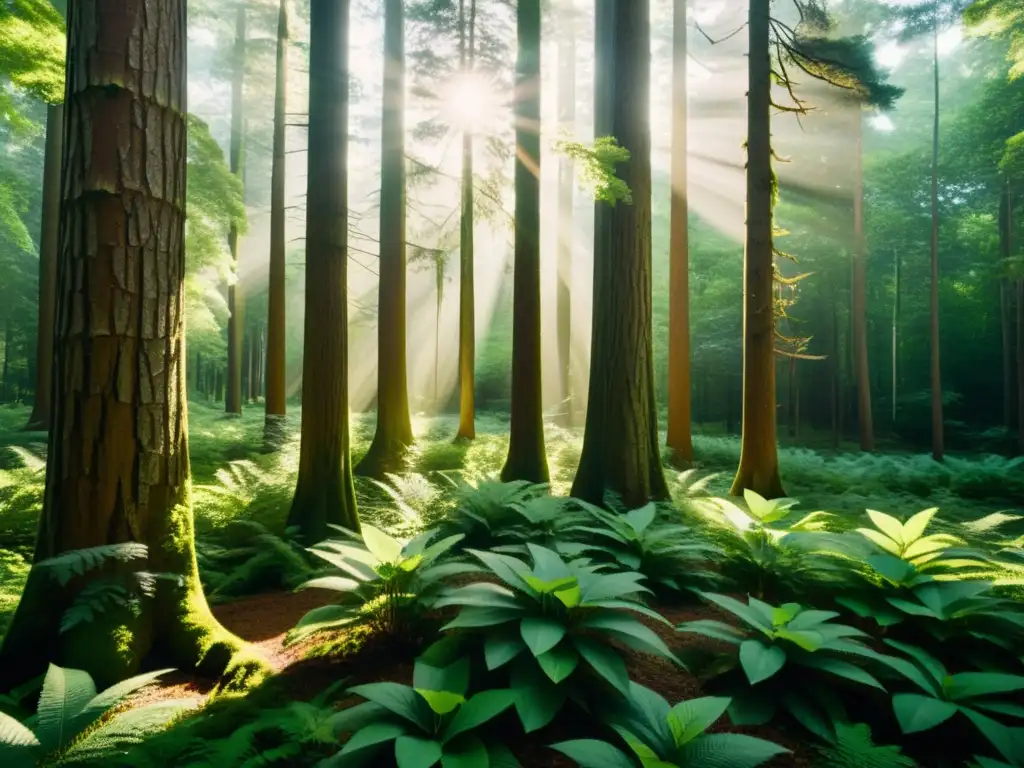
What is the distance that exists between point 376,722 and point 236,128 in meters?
20.6

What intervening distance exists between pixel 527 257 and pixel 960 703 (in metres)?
7.00

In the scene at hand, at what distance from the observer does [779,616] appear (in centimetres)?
266

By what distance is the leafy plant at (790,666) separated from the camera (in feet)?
7.62

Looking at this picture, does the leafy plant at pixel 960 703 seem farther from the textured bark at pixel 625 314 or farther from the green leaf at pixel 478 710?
the textured bark at pixel 625 314

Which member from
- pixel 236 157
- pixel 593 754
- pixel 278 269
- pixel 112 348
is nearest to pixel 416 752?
pixel 593 754

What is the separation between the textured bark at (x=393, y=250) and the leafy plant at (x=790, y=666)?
316 inches

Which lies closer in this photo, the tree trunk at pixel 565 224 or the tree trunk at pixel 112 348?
the tree trunk at pixel 112 348

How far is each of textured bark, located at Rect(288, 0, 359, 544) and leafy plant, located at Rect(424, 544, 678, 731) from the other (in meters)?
3.16

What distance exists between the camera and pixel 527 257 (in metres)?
8.27

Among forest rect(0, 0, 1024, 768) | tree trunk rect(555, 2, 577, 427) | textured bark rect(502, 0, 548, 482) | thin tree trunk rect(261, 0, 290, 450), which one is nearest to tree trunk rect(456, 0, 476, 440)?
forest rect(0, 0, 1024, 768)

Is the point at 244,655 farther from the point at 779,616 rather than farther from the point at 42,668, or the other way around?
the point at 779,616

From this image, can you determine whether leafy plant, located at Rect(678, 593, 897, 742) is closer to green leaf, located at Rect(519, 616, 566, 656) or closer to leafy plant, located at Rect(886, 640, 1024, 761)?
leafy plant, located at Rect(886, 640, 1024, 761)

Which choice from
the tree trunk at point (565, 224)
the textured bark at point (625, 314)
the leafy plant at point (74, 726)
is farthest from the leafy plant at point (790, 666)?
the tree trunk at point (565, 224)

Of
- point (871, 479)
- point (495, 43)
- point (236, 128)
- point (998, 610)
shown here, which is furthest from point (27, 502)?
point (236, 128)
